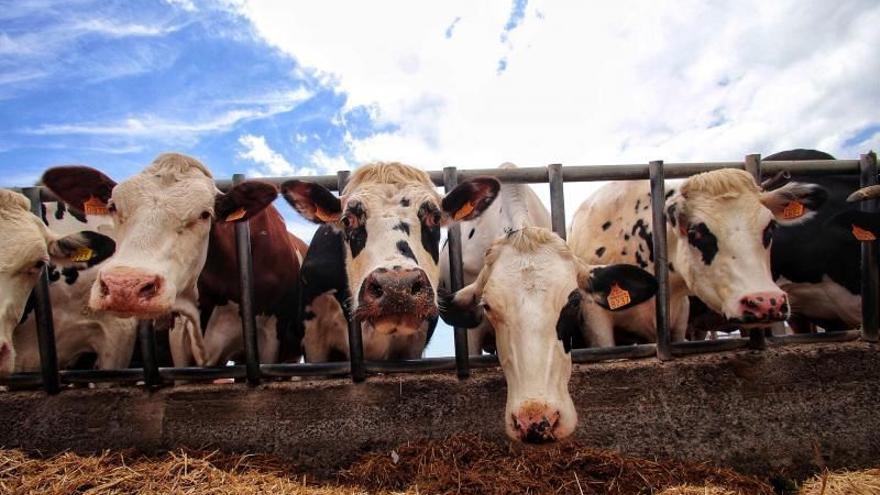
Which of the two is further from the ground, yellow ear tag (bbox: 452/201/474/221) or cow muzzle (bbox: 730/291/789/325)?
yellow ear tag (bbox: 452/201/474/221)

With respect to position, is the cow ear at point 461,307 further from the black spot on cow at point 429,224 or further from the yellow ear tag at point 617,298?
the yellow ear tag at point 617,298

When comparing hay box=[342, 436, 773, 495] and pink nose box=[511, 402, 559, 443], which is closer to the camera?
pink nose box=[511, 402, 559, 443]

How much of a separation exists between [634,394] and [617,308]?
2.40 ft

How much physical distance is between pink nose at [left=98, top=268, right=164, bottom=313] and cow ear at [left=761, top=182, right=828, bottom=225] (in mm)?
4285

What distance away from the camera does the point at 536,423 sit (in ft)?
8.87

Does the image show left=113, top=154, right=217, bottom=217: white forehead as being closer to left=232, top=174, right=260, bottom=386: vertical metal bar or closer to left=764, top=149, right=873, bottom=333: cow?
left=232, top=174, right=260, bottom=386: vertical metal bar

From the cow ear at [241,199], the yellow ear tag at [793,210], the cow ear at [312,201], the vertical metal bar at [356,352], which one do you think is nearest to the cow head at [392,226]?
the cow ear at [312,201]

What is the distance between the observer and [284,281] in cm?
478

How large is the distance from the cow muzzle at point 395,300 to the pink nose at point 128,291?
46.0 inches

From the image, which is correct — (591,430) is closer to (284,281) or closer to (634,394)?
(634,394)

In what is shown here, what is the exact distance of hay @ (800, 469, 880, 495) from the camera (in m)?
3.55

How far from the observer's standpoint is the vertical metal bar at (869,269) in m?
4.50

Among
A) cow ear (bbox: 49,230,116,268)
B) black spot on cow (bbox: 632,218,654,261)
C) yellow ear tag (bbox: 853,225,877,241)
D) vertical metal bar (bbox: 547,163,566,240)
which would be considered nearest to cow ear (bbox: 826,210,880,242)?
yellow ear tag (bbox: 853,225,877,241)

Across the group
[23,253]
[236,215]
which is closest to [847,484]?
[236,215]
